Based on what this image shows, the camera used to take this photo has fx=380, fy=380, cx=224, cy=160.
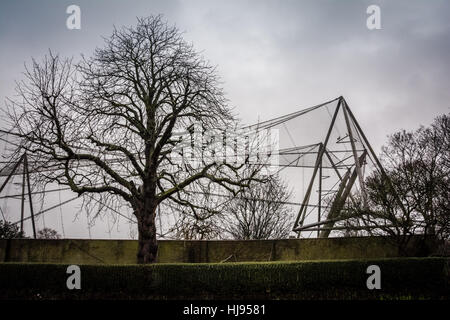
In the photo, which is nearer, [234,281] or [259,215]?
[234,281]

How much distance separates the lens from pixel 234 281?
11.1m

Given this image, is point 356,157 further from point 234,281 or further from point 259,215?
point 259,215

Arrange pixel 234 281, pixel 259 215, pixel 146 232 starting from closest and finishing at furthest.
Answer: pixel 234 281, pixel 146 232, pixel 259 215

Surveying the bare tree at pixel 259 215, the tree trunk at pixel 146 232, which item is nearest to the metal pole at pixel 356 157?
the tree trunk at pixel 146 232

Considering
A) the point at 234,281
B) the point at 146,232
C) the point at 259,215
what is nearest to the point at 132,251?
the point at 146,232

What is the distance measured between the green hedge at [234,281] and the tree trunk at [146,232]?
147 cm

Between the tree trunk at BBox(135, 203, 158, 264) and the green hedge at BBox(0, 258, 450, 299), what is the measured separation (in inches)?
57.8

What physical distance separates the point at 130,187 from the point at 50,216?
816cm

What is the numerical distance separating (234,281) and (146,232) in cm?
355

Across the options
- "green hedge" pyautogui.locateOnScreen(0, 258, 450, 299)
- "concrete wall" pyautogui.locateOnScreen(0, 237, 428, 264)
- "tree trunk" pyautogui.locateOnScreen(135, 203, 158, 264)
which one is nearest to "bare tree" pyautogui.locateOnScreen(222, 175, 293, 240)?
"concrete wall" pyautogui.locateOnScreen(0, 237, 428, 264)

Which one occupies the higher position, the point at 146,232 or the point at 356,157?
the point at 356,157

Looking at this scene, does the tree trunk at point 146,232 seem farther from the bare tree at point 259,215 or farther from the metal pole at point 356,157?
the bare tree at point 259,215

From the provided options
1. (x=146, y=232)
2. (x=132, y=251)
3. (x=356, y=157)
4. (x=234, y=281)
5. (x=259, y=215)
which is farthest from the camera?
(x=259, y=215)

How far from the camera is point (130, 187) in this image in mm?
12719
